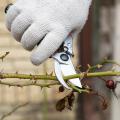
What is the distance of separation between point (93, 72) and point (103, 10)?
5.10 metres

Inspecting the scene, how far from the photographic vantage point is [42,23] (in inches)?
95.0

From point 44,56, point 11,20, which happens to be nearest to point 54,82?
point 44,56

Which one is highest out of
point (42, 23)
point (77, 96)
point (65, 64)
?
point (42, 23)

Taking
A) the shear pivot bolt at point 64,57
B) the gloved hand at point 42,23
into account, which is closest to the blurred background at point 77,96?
the gloved hand at point 42,23

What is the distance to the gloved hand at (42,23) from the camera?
2375mm

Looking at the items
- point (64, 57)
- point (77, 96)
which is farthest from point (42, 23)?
point (77, 96)

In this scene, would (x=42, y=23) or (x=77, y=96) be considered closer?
(x=42, y=23)

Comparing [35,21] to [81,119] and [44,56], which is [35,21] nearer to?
[44,56]

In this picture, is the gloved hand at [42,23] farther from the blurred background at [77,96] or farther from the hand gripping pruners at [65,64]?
the blurred background at [77,96]

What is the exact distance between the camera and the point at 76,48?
6.81 metres

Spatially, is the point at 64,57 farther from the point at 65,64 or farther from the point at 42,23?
the point at 42,23

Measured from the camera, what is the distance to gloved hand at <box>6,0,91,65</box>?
2.38 m

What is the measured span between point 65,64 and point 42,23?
165 millimetres

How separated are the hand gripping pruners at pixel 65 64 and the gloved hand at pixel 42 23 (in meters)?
0.03
